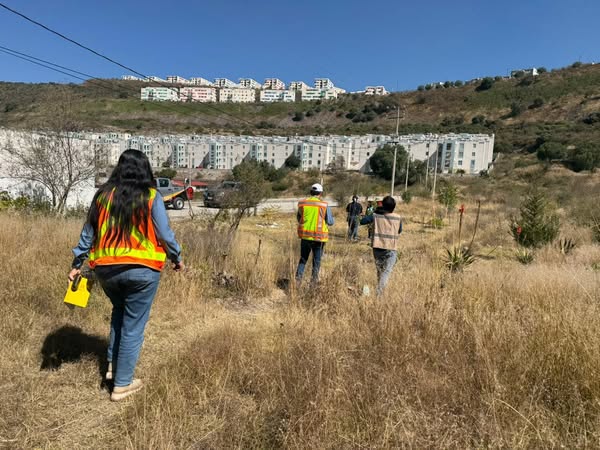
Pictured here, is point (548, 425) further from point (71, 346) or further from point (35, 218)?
point (35, 218)

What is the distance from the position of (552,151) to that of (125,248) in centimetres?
7301

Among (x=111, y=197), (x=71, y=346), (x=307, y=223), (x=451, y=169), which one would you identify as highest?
(x=451, y=169)

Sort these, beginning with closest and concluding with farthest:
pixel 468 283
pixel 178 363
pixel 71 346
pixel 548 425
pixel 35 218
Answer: pixel 548 425, pixel 178 363, pixel 71 346, pixel 468 283, pixel 35 218

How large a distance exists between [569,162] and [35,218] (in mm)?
69786

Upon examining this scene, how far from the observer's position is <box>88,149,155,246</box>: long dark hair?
2.28m

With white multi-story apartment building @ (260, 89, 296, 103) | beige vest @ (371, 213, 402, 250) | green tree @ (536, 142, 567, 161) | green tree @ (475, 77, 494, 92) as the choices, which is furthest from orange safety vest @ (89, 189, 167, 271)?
white multi-story apartment building @ (260, 89, 296, 103)

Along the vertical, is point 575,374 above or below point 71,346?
above

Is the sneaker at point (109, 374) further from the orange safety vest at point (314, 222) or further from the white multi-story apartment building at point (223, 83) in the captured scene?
the white multi-story apartment building at point (223, 83)

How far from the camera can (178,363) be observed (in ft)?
8.63

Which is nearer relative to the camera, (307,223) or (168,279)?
(168,279)

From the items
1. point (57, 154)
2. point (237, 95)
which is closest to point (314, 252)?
point (57, 154)

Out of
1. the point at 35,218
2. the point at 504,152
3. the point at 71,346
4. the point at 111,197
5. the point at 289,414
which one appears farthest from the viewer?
the point at 504,152

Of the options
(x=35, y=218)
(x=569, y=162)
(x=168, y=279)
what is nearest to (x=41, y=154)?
(x=35, y=218)

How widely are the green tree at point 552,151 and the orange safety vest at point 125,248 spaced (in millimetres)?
72676
